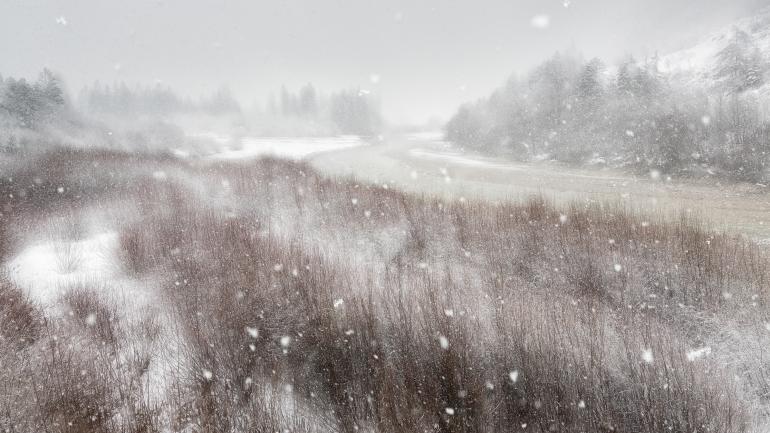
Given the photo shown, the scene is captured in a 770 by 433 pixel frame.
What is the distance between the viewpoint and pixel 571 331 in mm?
4062

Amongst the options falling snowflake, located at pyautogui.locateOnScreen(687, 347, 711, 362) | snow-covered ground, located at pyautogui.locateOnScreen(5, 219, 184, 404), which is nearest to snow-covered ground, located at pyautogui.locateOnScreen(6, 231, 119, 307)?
snow-covered ground, located at pyautogui.locateOnScreen(5, 219, 184, 404)

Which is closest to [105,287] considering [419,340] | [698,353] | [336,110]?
[419,340]

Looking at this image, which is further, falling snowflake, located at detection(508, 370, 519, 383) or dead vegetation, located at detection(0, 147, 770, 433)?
falling snowflake, located at detection(508, 370, 519, 383)

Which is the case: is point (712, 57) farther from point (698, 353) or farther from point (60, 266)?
point (60, 266)

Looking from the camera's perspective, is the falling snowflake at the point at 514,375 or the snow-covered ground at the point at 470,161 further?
the snow-covered ground at the point at 470,161

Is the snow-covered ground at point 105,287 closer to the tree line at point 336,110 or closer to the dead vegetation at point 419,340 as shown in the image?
the dead vegetation at point 419,340

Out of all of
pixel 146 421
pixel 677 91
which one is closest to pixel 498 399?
pixel 146 421

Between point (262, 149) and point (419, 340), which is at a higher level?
point (262, 149)

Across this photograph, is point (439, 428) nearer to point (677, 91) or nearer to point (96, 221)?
point (96, 221)

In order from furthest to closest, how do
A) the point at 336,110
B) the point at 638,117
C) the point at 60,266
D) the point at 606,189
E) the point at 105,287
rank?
1. the point at 336,110
2. the point at 638,117
3. the point at 606,189
4. the point at 60,266
5. the point at 105,287

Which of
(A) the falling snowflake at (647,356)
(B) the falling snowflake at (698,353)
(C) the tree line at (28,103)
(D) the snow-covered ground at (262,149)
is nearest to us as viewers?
(A) the falling snowflake at (647,356)

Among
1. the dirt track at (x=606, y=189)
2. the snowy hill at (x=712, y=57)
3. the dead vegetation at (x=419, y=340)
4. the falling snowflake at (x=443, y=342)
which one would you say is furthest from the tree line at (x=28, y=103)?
the snowy hill at (x=712, y=57)

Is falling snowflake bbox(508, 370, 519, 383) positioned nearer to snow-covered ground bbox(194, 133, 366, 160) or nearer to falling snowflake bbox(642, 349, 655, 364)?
falling snowflake bbox(642, 349, 655, 364)

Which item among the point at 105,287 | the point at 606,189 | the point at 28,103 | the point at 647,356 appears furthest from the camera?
the point at 28,103
